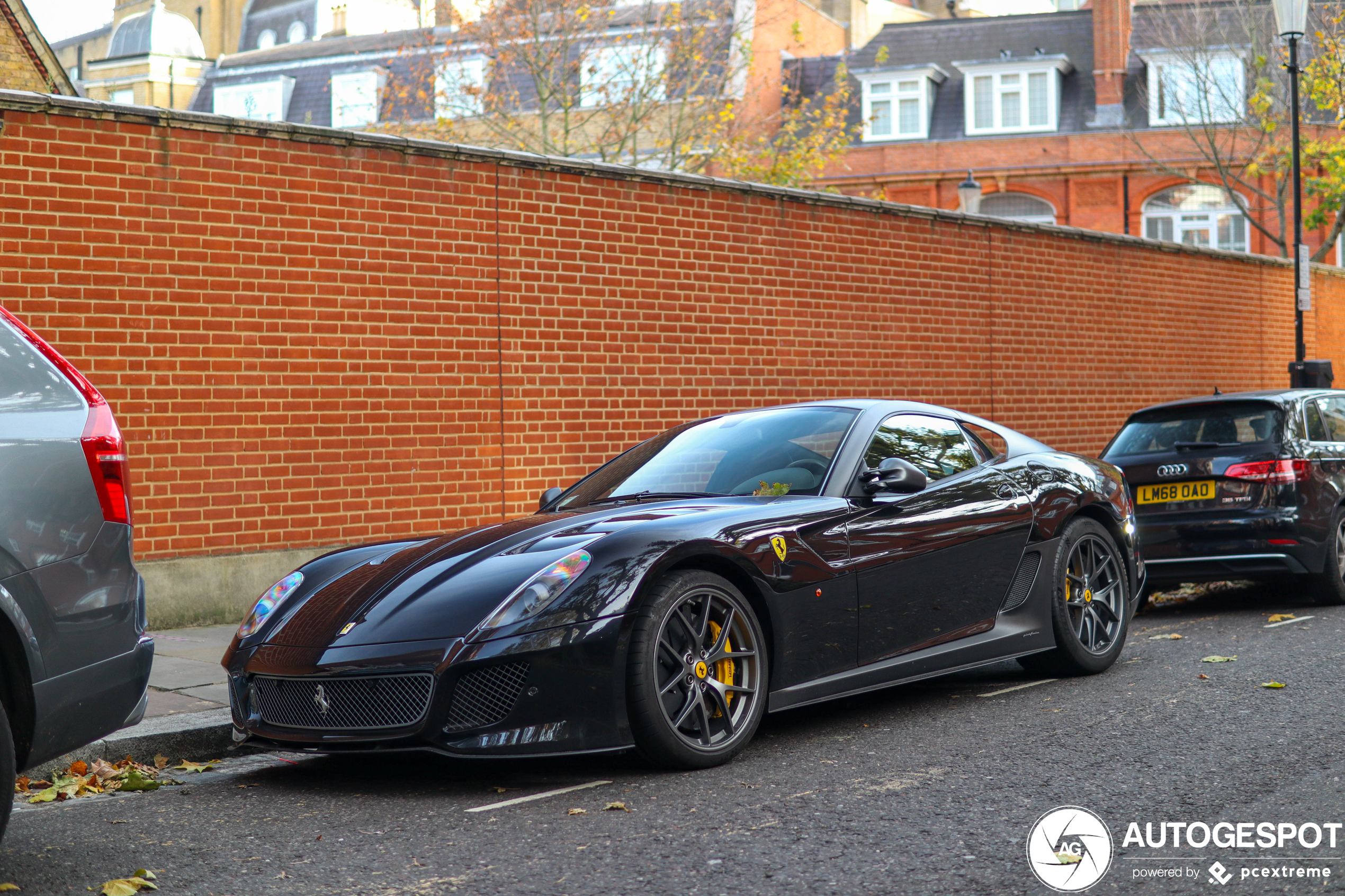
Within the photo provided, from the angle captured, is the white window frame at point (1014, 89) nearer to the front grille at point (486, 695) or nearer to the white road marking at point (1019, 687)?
the white road marking at point (1019, 687)

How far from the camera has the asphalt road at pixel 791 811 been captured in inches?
148

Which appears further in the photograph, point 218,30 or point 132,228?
point 218,30

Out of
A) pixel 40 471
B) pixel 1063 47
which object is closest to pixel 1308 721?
pixel 40 471

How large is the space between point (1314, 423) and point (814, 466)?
17.7 ft

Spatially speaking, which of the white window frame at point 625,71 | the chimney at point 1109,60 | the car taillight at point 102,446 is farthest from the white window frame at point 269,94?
the car taillight at point 102,446

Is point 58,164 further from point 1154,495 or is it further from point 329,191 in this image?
point 1154,495

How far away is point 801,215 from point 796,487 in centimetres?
727

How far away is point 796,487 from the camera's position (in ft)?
18.8

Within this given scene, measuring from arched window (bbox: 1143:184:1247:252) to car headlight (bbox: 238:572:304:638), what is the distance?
35239 mm

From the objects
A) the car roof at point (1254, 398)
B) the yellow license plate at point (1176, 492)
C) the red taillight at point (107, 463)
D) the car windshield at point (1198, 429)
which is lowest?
the yellow license plate at point (1176, 492)

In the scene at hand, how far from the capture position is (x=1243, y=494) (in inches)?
358

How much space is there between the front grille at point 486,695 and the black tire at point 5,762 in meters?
1.39

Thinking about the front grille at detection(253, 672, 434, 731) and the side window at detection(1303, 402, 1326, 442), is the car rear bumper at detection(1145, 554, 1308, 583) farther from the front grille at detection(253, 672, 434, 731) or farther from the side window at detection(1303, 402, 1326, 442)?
the front grille at detection(253, 672, 434, 731)

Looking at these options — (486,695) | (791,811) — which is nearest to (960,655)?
(791,811)
